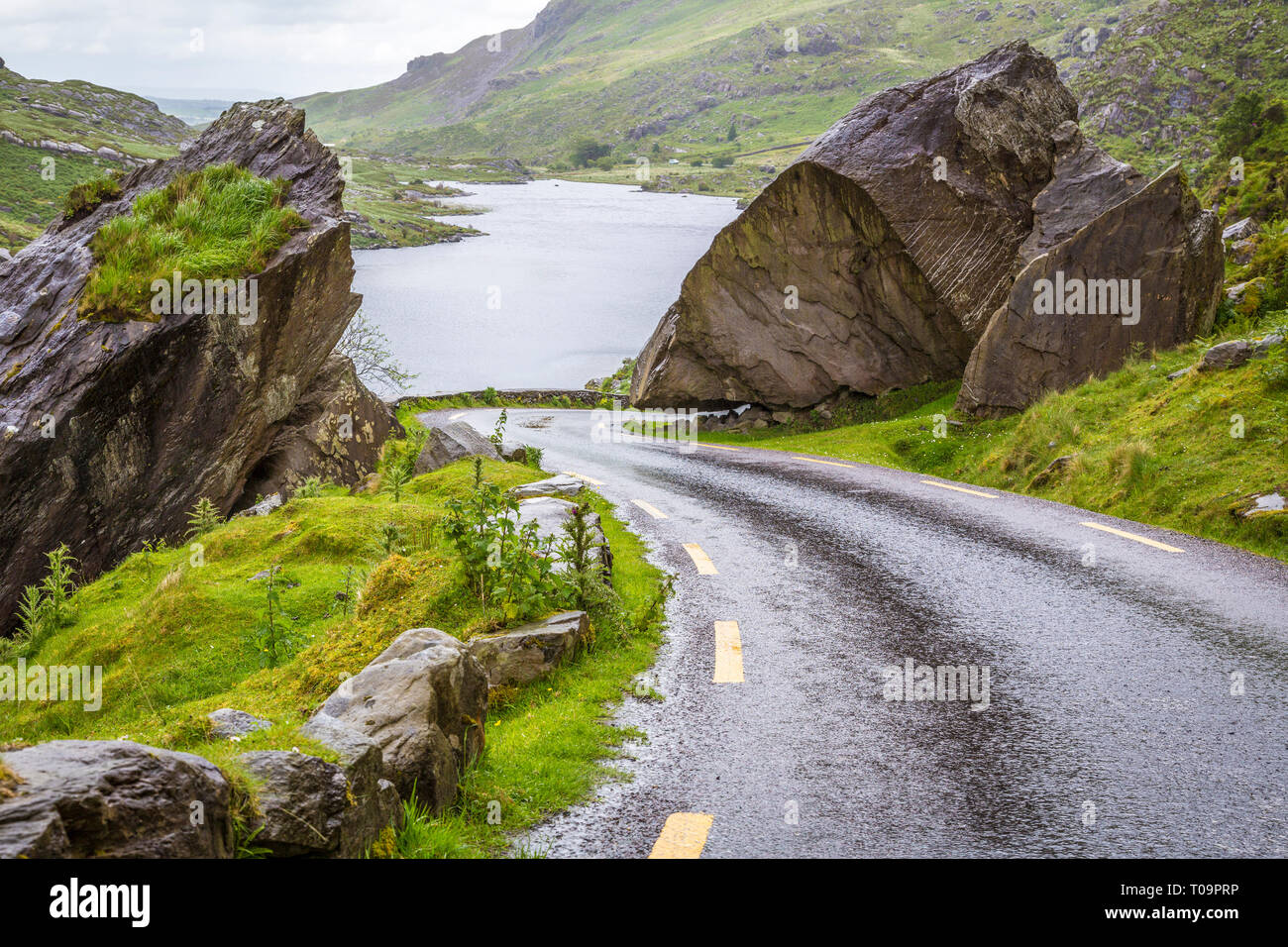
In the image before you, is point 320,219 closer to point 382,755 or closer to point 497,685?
point 497,685

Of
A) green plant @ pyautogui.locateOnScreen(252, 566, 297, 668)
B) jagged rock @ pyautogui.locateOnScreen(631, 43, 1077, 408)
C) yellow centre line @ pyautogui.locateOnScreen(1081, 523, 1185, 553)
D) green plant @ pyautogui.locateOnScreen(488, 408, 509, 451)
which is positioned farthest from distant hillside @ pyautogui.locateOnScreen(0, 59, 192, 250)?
yellow centre line @ pyautogui.locateOnScreen(1081, 523, 1185, 553)

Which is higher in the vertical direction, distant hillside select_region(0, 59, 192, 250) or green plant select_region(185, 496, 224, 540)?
distant hillside select_region(0, 59, 192, 250)

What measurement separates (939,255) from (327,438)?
14.8m

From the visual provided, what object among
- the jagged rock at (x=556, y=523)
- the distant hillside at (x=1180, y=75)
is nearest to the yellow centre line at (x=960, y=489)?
the jagged rock at (x=556, y=523)

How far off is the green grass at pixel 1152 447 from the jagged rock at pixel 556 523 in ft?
23.8

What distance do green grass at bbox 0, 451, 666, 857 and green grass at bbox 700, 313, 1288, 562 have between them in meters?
6.92

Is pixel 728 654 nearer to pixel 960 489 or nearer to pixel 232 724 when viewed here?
pixel 232 724

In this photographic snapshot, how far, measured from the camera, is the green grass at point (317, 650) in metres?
5.36

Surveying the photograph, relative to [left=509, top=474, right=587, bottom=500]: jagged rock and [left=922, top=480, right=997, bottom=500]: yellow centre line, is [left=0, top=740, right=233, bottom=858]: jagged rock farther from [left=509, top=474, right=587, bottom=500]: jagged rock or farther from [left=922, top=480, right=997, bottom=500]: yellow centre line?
[left=922, top=480, right=997, bottom=500]: yellow centre line

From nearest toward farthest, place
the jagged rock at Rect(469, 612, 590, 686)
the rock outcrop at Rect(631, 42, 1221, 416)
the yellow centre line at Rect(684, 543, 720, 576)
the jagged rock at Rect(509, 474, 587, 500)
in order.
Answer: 1. the jagged rock at Rect(469, 612, 590, 686)
2. the yellow centre line at Rect(684, 543, 720, 576)
3. the jagged rock at Rect(509, 474, 587, 500)
4. the rock outcrop at Rect(631, 42, 1221, 416)

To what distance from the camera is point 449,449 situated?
18.4 metres

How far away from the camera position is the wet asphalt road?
15.9 feet

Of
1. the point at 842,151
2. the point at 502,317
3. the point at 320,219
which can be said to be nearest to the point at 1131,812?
the point at 320,219

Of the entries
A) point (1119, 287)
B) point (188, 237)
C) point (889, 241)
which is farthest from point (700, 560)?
point (889, 241)
